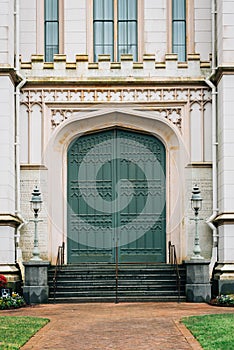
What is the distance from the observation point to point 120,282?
21.5 meters

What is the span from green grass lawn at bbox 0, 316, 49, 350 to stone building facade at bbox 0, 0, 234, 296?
6.16 m

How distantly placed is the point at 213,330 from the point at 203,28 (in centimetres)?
1215

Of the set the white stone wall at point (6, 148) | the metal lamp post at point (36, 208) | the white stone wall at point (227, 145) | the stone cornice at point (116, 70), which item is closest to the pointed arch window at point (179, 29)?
the stone cornice at point (116, 70)

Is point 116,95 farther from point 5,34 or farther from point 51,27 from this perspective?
point 5,34

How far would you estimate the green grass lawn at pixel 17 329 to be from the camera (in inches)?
495

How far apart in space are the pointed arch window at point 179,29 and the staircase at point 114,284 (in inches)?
247

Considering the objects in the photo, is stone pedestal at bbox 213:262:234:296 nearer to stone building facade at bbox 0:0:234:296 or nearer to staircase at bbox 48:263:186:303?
stone building facade at bbox 0:0:234:296

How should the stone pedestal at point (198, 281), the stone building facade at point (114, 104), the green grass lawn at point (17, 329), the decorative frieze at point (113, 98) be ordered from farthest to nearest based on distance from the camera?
the decorative frieze at point (113, 98) → the stone building facade at point (114, 104) → the stone pedestal at point (198, 281) → the green grass lawn at point (17, 329)

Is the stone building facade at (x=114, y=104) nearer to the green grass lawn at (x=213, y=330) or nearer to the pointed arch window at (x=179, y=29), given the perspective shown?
the pointed arch window at (x=179, y=29)

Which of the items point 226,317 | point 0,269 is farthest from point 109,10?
point 226,317

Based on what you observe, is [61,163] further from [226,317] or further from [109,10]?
[226,317]

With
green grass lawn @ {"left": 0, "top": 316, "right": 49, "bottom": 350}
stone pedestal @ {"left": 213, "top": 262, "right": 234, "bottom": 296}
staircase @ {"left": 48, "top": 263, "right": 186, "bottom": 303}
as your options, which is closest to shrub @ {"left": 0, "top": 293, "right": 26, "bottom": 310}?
staircase @ {"left": 48, "top": 263, "right": 186, "bottom": 303}

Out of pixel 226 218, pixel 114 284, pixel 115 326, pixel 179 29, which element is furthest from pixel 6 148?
pixel 115 326

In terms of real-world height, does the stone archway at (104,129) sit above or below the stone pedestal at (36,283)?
above
